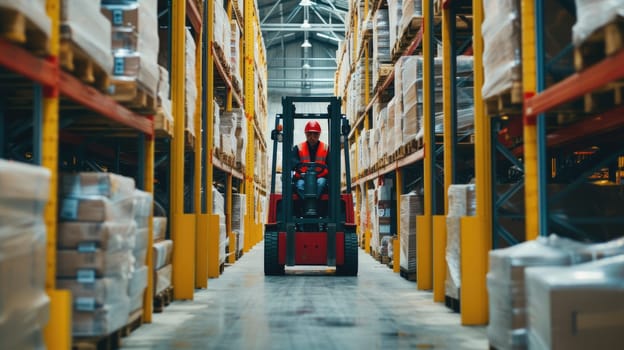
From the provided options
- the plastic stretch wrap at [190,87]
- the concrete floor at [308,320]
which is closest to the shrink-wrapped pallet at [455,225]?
the concrete floor at [308,320]

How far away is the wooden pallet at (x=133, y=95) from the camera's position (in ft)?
16.4

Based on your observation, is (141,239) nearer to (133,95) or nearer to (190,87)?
(133,95)

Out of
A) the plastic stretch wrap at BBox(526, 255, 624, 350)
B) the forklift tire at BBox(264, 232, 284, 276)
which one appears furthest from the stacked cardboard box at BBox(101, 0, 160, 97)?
the forklift tire at BBox(264, 232, 284, 276)

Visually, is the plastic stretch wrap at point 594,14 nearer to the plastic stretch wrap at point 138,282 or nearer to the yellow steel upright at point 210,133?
the plastic stretch wrap at point 138,282

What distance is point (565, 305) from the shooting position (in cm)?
346

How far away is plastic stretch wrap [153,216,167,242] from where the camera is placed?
6697 mm

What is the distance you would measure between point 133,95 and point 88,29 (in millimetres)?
835

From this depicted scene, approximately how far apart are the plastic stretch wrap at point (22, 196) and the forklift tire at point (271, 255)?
6.71 meters

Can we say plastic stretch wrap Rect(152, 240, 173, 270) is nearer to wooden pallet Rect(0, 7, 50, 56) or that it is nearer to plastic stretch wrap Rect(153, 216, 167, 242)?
plastic stretch wrap Rect(153, 216, 167, 242)

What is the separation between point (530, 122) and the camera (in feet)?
16.1

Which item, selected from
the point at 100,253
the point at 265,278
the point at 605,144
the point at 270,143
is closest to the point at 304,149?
the point at 265,278

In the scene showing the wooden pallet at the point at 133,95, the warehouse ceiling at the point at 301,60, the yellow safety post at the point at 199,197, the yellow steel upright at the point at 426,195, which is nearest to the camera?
the wooden pallet at the point at 133,95

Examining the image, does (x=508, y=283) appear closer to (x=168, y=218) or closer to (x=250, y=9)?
(x=168, y=218)

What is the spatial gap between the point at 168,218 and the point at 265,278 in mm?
2988
